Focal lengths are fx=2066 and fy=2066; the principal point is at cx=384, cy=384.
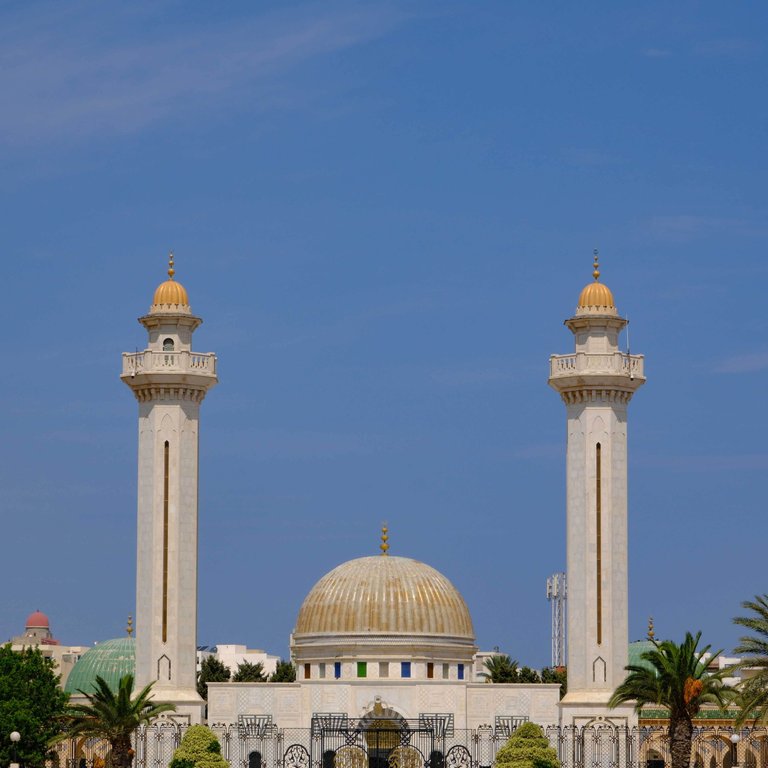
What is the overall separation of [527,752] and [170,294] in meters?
23.1

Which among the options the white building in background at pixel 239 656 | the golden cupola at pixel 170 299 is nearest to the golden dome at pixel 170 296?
the golden cupola at pixel 170 299

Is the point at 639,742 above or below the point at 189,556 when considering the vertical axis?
below

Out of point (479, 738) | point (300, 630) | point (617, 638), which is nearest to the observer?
point (479, 738)

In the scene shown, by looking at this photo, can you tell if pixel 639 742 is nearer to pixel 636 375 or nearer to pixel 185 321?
pixel 636 375

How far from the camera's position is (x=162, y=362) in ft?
257

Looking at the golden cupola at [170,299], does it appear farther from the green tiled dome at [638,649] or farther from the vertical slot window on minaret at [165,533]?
the green tiled dome at [638,649]

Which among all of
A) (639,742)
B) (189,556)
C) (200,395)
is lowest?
(639,742)

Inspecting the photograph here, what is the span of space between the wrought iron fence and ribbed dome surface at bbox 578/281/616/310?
15873 mm

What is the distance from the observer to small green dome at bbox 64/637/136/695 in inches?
3900

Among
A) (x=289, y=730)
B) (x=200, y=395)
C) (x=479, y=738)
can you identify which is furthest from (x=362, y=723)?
(x=200, y=395)

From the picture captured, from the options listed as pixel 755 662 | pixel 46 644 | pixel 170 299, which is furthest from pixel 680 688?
pixel 46 644

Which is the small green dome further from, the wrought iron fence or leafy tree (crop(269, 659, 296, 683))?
the wrought iron fence

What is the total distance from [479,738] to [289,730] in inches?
367

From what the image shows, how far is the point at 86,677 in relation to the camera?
101 meters
